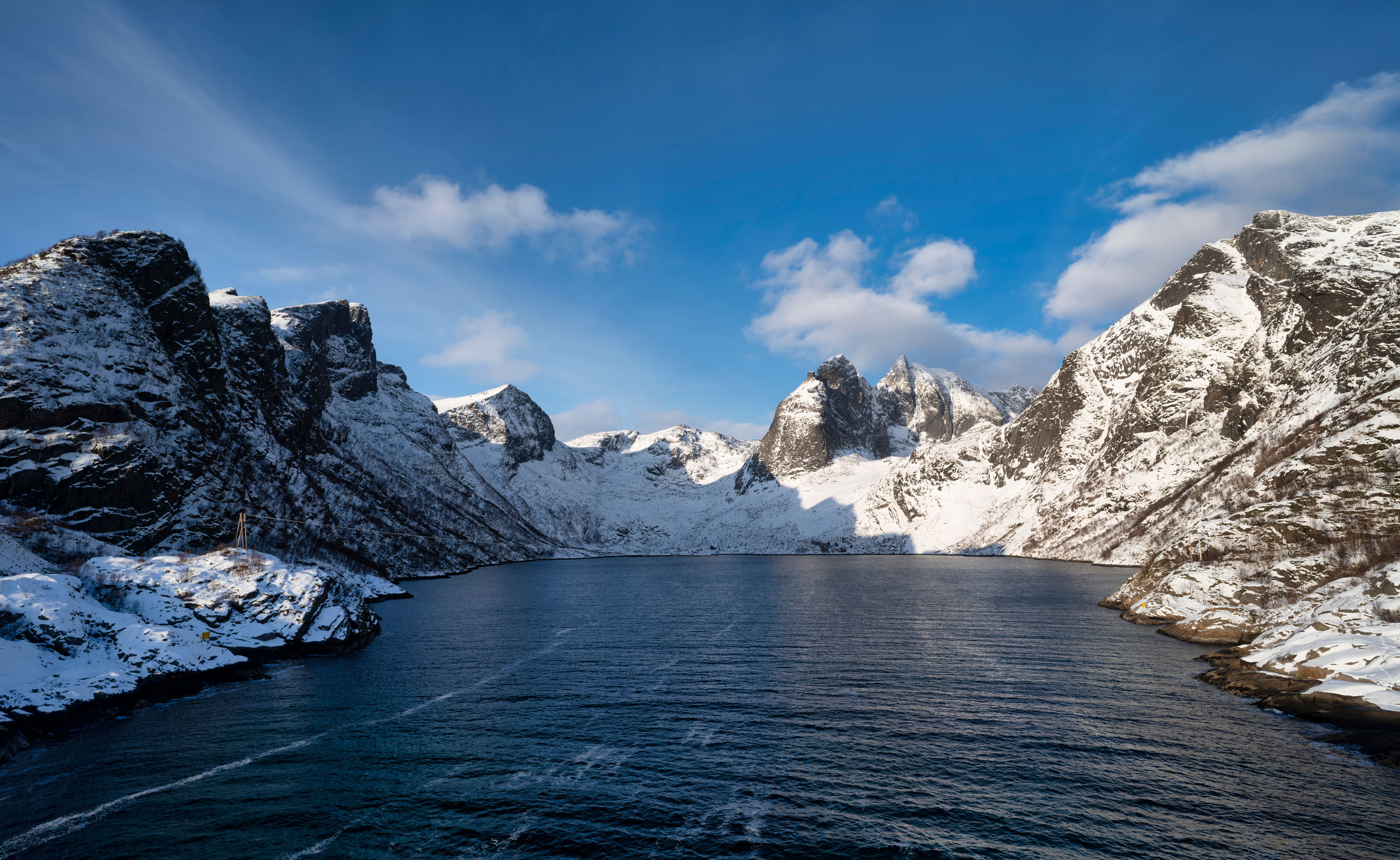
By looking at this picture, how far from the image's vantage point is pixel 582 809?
975 inches

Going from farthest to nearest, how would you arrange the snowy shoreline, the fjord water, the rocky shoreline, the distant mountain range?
the distant mountain range, the snowy shoreline, the rocky shoreline, the fjord water

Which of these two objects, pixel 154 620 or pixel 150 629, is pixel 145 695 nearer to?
pixel 150 629

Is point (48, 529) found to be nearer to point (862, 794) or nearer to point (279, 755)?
point (279, 755)

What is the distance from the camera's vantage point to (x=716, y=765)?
95.8 feet

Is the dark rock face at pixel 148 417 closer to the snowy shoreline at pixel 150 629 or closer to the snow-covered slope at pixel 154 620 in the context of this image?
the snowy shoreline at pixel 150 629

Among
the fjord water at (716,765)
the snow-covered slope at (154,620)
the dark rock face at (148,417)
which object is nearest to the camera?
the fjord water at (716,765)

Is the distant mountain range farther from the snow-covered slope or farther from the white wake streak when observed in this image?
the white wake streak

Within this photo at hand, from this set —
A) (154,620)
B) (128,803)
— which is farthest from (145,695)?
(128,803)

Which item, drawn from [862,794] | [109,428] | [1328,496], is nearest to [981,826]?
[862,794]

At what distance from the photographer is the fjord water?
73.0 feet

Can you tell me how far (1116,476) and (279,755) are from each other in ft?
697

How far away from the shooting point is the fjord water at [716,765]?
22266 mm

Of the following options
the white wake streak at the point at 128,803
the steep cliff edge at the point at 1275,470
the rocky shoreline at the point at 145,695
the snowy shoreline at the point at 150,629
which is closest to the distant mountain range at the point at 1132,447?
the steep cliff edge at the point at 1275,470

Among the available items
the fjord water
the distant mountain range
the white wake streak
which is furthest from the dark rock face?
the white wake streak
